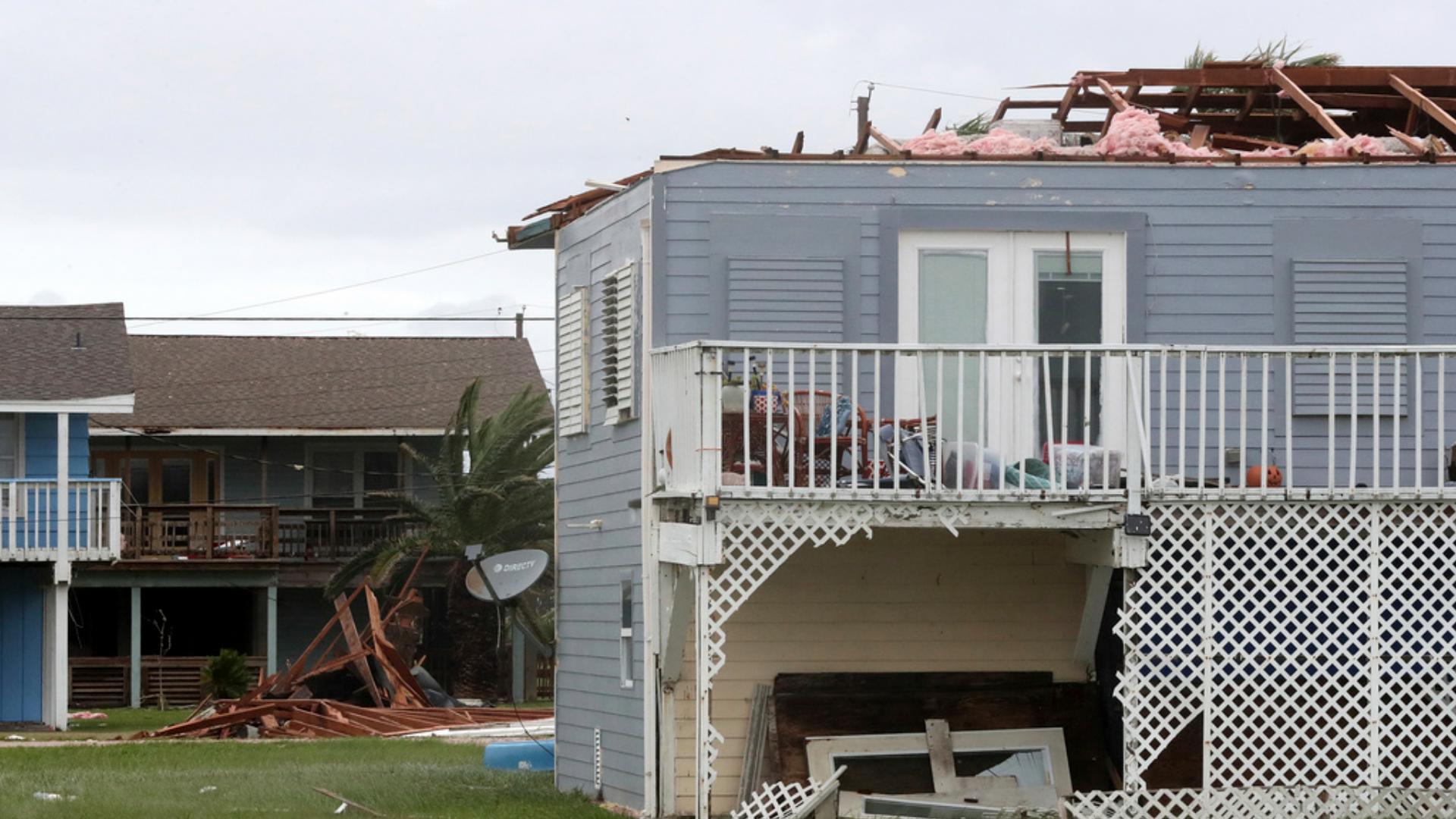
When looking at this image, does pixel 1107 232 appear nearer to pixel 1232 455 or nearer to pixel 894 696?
pixel 1232 455

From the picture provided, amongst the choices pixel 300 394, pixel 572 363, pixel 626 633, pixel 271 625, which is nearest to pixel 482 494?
pixel 271 625

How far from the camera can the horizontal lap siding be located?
1515cm

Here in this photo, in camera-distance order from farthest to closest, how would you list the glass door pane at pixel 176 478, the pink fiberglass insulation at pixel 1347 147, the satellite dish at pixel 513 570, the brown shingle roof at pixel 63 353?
the glass door pane at pixel 176 478, the brown shingle roof at pixel 63 353, the satellite dish at pixel 513 570, the pink fiberglass insulation at pixel 1347 147

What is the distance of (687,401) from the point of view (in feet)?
44.9

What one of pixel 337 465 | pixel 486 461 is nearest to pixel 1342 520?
pixel 486 461

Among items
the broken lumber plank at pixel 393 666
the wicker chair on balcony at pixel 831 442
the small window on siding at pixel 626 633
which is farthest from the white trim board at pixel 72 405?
the wicker chair on balcony at pixel 831 442

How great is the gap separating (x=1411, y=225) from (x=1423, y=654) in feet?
10.6

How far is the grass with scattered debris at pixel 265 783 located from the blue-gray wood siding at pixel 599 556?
1.50ft

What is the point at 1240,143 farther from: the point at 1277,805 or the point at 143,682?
the point at 143,682

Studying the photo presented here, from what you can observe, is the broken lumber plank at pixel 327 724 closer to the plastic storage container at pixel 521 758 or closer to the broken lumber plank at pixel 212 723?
the broken lumber plank at pixel 212 723

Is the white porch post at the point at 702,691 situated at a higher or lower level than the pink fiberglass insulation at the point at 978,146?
lower

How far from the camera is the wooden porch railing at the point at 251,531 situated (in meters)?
34.4

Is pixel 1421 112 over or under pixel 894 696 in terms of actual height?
over

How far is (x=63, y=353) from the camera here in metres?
31.5
